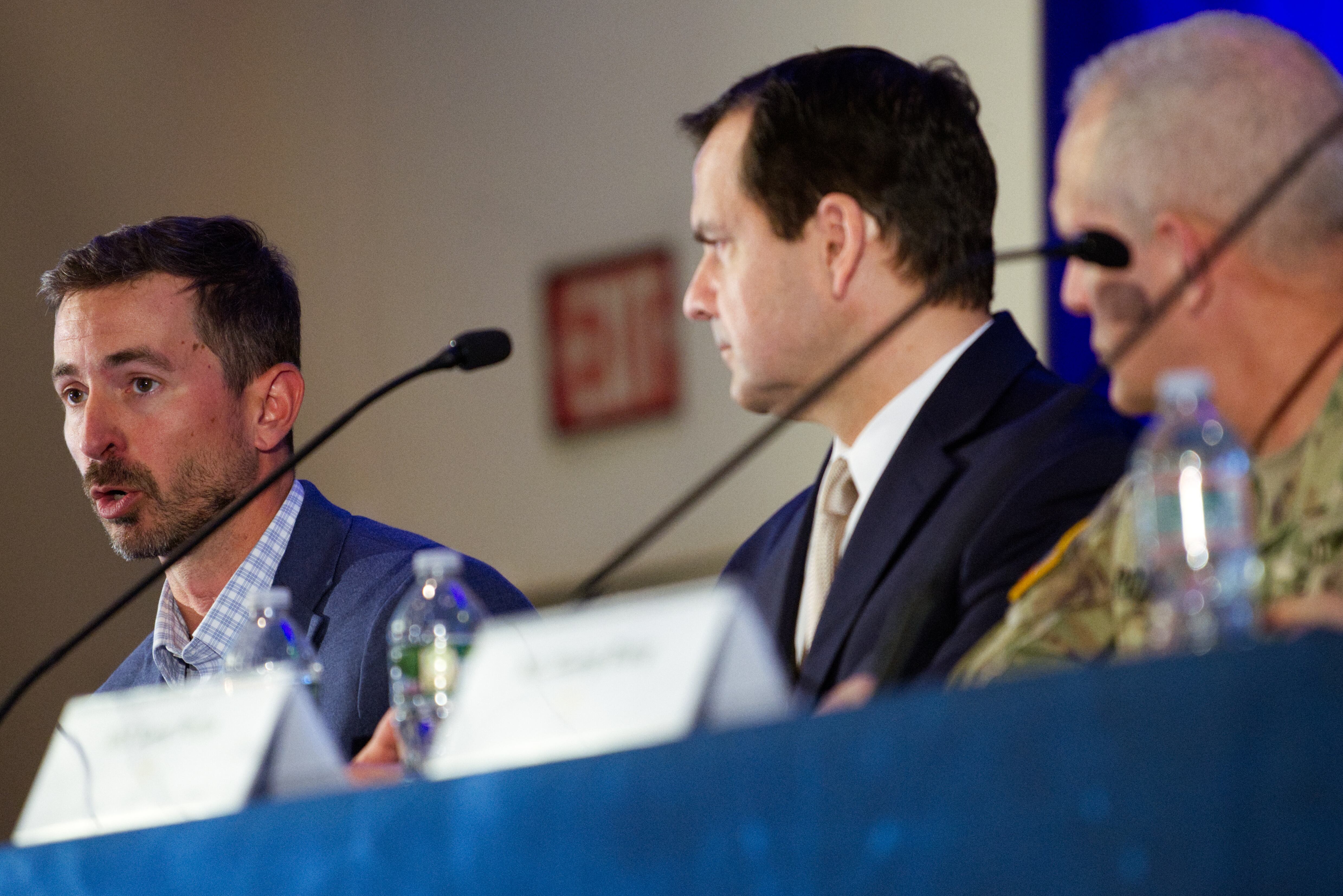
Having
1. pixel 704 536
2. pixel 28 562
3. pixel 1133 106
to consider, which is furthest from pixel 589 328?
pixel 1133 106

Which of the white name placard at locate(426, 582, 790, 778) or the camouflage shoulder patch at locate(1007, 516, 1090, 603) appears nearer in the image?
the white name placard at locate(426, 582, 790, 778)

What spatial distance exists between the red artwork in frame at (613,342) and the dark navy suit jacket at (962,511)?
177cm

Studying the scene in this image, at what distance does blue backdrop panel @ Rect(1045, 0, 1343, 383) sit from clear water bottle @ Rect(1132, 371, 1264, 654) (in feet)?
5.10

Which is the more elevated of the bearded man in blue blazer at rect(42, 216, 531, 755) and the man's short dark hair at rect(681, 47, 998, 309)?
the man's short dark hair at rect(681, 47, 998, 309)

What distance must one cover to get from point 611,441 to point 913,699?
2.88 metres

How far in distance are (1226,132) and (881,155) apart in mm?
695

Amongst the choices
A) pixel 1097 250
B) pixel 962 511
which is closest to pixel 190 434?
pixel 962 511

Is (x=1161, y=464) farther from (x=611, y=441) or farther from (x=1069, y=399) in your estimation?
(x=611, y=441)

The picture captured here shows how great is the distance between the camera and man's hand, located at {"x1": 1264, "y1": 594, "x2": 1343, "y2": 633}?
796 millimetres

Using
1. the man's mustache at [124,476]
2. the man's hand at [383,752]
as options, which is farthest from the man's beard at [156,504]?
the man's hand at [383,752]

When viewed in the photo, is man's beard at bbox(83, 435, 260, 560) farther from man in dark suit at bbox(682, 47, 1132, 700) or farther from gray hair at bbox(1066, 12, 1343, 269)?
gray hair at bbox(1066, 12, 1343, 269)

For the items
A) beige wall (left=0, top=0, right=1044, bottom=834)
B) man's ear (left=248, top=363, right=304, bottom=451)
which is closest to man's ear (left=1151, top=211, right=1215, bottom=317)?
man's ear (left=248, top=363, right=304, bottom=451)

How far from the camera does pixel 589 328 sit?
142 inches

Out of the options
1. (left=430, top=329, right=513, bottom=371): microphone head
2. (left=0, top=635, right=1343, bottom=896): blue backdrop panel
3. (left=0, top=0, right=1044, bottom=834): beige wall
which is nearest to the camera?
(left=0, top=635, right=1343, bottom=896): blue backdrop panel
